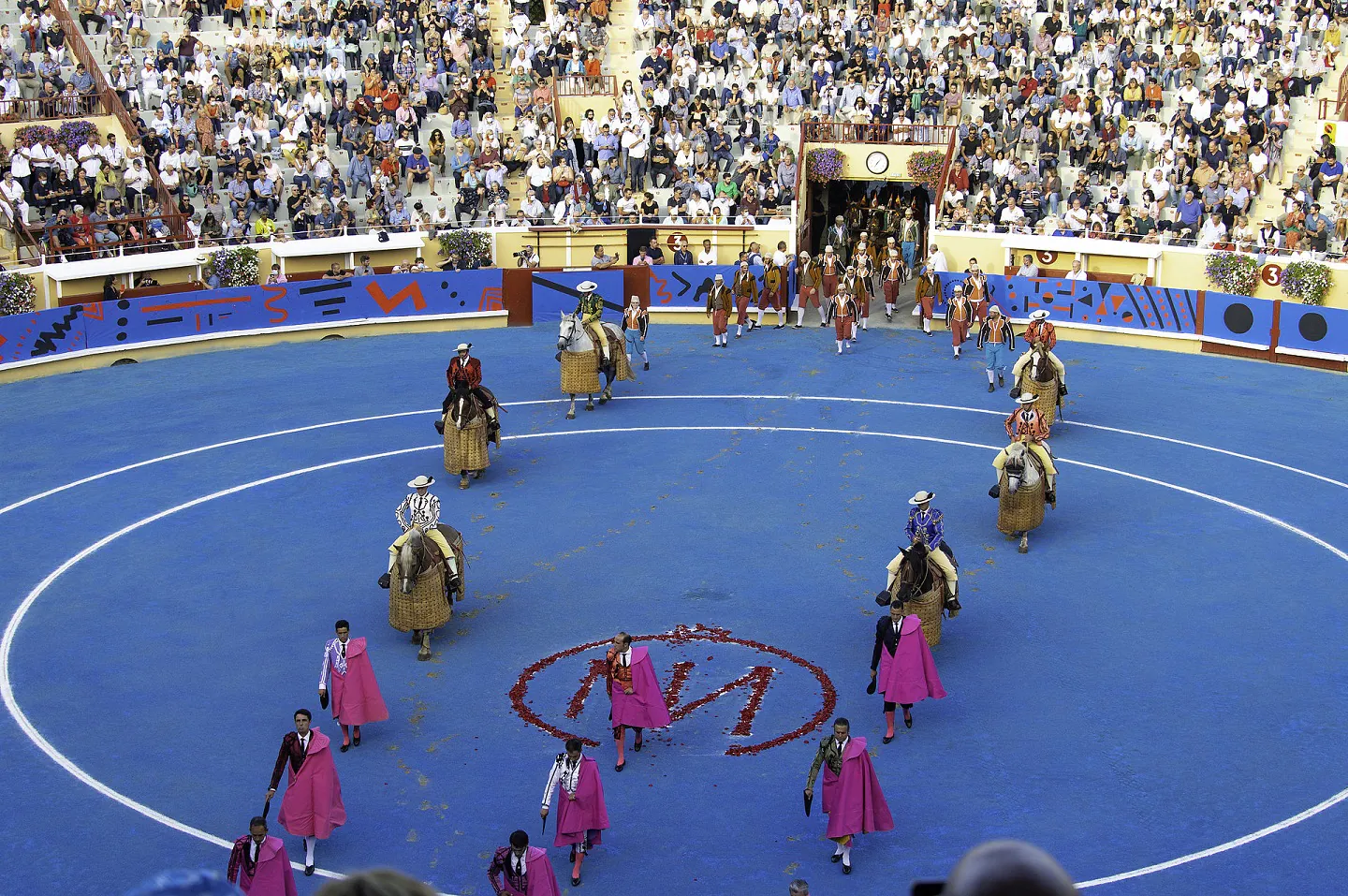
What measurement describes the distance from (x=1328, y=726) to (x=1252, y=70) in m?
25.6

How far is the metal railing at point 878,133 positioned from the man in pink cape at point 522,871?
29.2 m

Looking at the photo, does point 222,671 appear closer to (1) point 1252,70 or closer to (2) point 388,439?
(2) point 388,439

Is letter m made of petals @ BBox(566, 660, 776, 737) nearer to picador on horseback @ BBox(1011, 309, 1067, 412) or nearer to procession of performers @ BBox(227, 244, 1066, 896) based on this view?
procession of performers @ BBox(227, 244, 1066, 896)

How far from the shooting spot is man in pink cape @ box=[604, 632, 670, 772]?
15.9m

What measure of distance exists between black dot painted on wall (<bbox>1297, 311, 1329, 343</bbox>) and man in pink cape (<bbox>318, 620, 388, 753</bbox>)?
73.1 ft

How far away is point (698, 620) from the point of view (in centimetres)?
1958

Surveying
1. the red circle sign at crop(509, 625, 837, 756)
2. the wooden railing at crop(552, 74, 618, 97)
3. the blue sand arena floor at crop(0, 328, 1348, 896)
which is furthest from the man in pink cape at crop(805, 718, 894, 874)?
the wooden railing at crop(552, 74, 618, 97)

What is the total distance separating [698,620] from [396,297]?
59.4 feet

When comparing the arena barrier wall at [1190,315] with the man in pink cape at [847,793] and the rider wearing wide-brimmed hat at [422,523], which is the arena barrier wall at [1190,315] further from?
the man in pink cape at [847,793]

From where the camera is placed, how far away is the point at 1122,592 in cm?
2045

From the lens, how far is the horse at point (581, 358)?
28.1 metres

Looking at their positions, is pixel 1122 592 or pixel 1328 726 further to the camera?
pixel 1122 592

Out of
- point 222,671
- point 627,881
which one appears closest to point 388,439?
point 222,671

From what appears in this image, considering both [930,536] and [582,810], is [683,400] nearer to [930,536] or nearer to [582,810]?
[930,536]
